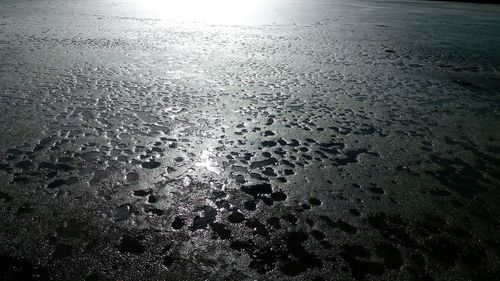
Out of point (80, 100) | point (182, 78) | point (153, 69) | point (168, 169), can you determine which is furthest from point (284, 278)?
point (153, 69)

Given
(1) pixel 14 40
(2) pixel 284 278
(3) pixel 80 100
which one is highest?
(1) pixel 14 40

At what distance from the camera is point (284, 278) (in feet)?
1.94

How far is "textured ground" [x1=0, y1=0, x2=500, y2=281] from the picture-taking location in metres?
0.63

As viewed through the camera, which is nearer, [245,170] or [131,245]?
[131,245]

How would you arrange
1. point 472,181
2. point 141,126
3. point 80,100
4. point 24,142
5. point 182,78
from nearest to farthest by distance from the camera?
1. point 472,181
2. point 24,142
3. point 141,126
4. point 80,100
5. point 182,78

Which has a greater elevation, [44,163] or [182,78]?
[182,78]

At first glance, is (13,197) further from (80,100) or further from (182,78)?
(182,78)

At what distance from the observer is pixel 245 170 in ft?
3.01

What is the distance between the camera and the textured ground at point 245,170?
633 millimetres

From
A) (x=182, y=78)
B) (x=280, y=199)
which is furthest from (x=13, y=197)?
(x=182, y=78)

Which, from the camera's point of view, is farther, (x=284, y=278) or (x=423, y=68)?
(x=423, y=68)

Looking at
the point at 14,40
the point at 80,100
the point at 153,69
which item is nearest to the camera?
the point at 80,100

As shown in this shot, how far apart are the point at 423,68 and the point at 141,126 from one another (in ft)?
5.25

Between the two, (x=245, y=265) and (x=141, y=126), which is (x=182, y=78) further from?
(x=245, y=265)
